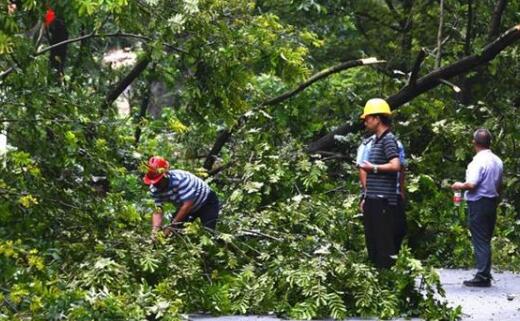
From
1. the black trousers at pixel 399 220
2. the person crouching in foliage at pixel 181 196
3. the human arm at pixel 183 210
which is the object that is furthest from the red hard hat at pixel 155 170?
the black trousers at pixel 399 220

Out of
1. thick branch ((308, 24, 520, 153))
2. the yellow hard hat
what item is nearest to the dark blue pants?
the yellow hard hat

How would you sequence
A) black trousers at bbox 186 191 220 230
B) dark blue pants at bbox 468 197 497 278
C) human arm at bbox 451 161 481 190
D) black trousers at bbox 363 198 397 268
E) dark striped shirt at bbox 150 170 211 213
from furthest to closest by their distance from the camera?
dark blue pants at bbox 468 197 497 278
human arm at bbox 451 161 481 190
black trousers at bbox 186 191 220 230
dark striped shirt at bbox 150 170 211 213
black trousers at bbox 363 198 397 268

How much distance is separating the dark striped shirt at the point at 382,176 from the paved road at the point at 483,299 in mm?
1184

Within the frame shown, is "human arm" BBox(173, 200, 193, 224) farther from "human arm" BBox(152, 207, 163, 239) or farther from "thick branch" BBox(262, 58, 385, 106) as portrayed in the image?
"thick branch" BBox(262, 58, 385, 106)

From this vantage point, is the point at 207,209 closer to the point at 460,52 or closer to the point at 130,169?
the point at 130,169

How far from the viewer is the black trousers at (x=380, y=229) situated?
8.55 m

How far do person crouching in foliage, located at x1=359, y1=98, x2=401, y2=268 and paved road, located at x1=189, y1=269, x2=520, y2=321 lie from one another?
0.90m

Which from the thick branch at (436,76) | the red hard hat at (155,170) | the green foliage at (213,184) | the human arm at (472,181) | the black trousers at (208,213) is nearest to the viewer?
the green foliage at (213,184)

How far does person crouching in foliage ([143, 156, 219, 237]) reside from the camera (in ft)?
28.0

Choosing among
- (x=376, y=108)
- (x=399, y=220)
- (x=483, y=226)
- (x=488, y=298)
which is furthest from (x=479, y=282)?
(x=376, y=108)

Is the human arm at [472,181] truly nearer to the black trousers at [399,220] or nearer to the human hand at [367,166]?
the black trousers at [399,220]

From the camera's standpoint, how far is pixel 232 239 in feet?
30.4

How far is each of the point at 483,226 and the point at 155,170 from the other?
395 cm

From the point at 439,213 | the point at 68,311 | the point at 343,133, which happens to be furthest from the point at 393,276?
the point at 343,133
